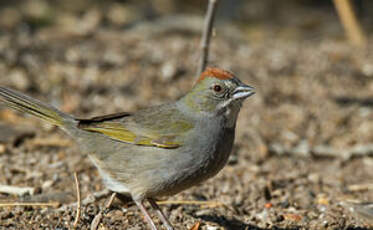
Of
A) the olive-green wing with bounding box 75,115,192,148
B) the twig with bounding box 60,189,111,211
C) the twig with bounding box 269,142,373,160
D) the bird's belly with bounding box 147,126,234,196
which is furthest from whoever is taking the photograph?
the twig with bounding box 269,142,373,160

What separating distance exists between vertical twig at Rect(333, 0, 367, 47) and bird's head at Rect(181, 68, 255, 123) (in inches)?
189

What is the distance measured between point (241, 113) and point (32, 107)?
3196mm

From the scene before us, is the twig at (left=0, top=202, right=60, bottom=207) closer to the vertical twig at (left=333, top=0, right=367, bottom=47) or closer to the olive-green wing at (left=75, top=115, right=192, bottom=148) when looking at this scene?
the olive-green wing at (left=75, top=115, right=192, bottom=148)

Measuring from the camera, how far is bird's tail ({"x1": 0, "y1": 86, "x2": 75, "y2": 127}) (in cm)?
435

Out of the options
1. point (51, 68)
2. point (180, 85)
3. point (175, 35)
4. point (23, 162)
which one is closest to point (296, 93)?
point (180, 85)

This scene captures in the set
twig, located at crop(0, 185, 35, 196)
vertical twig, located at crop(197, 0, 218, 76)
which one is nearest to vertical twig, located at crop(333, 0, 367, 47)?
vertical twig, located at crop(197, 0, 218, 76)

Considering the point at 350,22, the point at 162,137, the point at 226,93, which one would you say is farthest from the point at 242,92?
the point at 350,22

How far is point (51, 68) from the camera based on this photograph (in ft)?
24.5

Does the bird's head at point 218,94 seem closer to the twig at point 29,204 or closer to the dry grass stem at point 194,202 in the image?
the dry grass stem at point 194,202

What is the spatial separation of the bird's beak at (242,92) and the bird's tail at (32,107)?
132 centimetres

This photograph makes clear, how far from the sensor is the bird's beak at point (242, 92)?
13.9 ft

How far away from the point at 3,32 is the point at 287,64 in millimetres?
4219

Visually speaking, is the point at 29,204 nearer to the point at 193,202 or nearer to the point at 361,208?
the point at 193,202

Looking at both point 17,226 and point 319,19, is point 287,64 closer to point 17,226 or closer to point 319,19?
point 319,19
